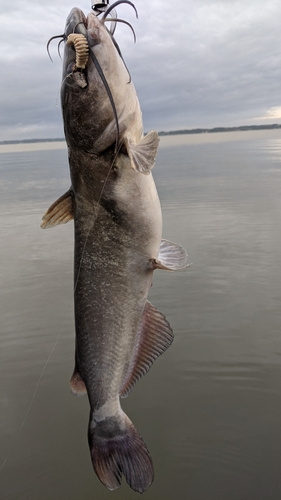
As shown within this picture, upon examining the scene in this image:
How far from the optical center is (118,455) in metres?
2.67

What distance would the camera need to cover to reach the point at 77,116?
246 centimetres

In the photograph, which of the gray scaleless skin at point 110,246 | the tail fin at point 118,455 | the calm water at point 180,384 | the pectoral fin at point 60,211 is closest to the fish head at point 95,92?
the gray scaleless skin at point 110,246

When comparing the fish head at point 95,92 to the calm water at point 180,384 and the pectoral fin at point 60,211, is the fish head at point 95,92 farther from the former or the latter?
the calm water at point 180,384

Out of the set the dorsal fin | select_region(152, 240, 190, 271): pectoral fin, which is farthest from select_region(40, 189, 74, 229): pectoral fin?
the dorsal fin

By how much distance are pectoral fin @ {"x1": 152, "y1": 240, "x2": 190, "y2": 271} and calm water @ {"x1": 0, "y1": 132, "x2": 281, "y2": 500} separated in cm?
180

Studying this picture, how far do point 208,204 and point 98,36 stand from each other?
10.7 meters

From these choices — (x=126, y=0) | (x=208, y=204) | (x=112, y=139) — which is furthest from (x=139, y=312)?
(x=208, y=204)

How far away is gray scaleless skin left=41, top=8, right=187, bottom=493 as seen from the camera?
96.5 inches

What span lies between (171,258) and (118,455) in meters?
1.28

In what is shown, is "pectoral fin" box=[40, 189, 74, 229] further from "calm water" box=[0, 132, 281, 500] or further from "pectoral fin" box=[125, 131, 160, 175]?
"calm water" box=[0, 132, 281, 500]

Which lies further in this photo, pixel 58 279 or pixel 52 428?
pixel 58 279

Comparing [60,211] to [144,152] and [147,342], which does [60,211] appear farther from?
[147,342]

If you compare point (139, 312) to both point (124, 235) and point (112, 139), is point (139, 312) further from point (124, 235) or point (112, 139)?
point (112, 139)

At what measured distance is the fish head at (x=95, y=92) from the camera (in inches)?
93.8
